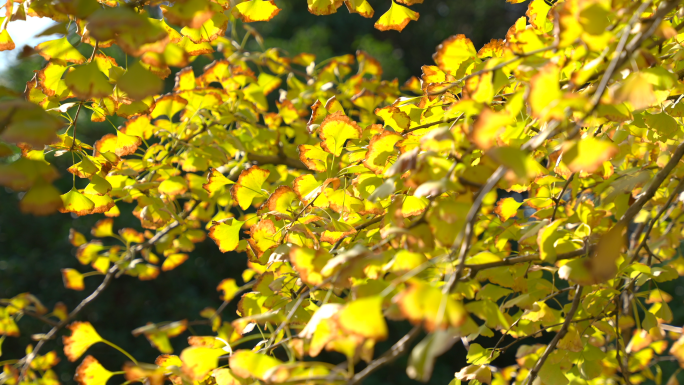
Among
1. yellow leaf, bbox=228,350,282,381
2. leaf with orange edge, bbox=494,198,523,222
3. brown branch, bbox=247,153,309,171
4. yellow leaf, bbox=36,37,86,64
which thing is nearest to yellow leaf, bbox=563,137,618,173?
yellow leaf, bbox=228,350,282,381

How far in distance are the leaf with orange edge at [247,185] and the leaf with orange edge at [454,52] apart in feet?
1.00

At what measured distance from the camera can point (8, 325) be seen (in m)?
1.30

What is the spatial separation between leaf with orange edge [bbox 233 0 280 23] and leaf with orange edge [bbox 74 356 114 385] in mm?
486

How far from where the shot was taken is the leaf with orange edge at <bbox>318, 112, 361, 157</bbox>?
643mm

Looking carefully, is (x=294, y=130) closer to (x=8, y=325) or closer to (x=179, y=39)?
(x=179, y=39)

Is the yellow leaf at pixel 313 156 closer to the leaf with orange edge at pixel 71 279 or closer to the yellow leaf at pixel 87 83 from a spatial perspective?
the yellow leaf at pixel 87 83

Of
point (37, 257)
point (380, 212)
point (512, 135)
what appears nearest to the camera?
point (512, 135)

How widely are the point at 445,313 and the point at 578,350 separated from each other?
565mm

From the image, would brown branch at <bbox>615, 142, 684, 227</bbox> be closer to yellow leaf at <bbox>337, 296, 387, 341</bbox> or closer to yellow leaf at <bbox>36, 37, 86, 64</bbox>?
yellow leaf at <bbox>337, 296, 387, 341</bbox>

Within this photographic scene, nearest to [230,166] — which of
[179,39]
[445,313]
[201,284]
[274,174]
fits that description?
[274,174]

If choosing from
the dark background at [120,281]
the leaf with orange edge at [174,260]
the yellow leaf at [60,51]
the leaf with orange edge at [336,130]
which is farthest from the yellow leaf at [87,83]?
the dark background at [120,281]

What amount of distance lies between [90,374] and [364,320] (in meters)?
0.47

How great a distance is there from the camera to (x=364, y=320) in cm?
33

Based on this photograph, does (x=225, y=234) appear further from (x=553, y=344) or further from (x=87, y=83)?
(x=553, y=344)
